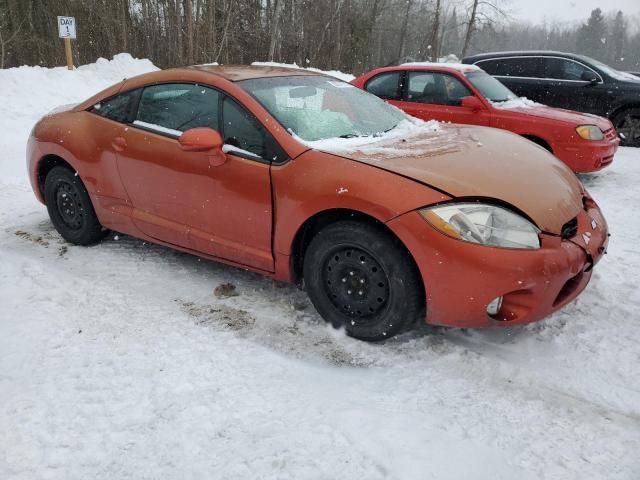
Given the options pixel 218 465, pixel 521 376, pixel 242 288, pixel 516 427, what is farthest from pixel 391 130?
pixel 218 465

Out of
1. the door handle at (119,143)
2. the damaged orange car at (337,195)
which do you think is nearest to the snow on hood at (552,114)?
the damaged orange car at (337,195)

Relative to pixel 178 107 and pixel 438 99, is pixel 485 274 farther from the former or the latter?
pixel 438 99

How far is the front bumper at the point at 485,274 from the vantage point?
2.48m

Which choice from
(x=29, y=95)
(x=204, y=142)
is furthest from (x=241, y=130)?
(x=29, y=95)

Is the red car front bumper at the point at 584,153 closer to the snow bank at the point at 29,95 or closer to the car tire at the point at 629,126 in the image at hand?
the car tire at the point at 629,126

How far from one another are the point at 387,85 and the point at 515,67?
10.9 feet

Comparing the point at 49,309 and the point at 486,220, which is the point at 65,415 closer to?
the point at 49,309

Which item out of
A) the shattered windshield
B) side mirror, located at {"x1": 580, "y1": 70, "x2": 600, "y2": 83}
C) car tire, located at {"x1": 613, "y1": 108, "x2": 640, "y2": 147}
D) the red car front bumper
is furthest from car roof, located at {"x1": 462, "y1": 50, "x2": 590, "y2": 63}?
the shattered windshield

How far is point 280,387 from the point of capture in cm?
256

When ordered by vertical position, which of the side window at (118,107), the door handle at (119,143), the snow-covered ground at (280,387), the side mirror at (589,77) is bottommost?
the snow-covered ground at (280,387)

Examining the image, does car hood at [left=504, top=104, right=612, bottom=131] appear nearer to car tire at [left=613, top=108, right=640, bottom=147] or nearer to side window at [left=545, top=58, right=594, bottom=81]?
car tire at [left=613, top=108, right=640, bottom=147]

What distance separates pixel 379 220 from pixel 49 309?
7.10 feet

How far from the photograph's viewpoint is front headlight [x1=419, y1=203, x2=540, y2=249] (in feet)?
8.27

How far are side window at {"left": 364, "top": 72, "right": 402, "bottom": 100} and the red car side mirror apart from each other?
4.89m
